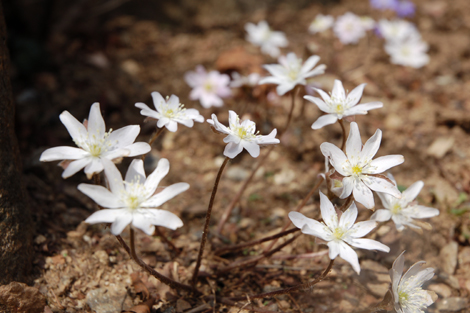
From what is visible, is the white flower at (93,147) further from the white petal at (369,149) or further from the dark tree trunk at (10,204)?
the white petal at (369,149)

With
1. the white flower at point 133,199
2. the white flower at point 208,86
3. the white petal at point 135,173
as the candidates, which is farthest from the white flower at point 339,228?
the white flower at point 208,86

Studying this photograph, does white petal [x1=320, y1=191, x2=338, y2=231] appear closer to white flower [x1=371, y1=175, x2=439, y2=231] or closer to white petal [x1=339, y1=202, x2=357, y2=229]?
white petal [x1=339, y1=202, x2=357, y2=229]

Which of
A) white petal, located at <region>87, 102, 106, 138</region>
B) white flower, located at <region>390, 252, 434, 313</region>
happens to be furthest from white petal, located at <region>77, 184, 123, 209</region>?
white flower, located at <region>390, 252, 434, 313</region>

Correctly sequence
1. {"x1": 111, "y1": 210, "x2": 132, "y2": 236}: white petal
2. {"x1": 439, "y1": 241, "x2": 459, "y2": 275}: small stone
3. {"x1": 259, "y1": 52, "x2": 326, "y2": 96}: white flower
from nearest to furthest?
1. {"x1": 111, "y1": 210, "x2": 132, "y2": 236}: white petal
2. {"x1": 259, "y1": 52, "x2": 326, "y2": 96}: white flower
3. {"x1": 439, "y1": 241, "x2": 459, "y2": 275}: small stone

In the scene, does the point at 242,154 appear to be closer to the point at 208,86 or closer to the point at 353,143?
the point at 208,86

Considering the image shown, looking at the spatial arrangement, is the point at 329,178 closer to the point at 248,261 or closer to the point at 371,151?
the point at 371,151
